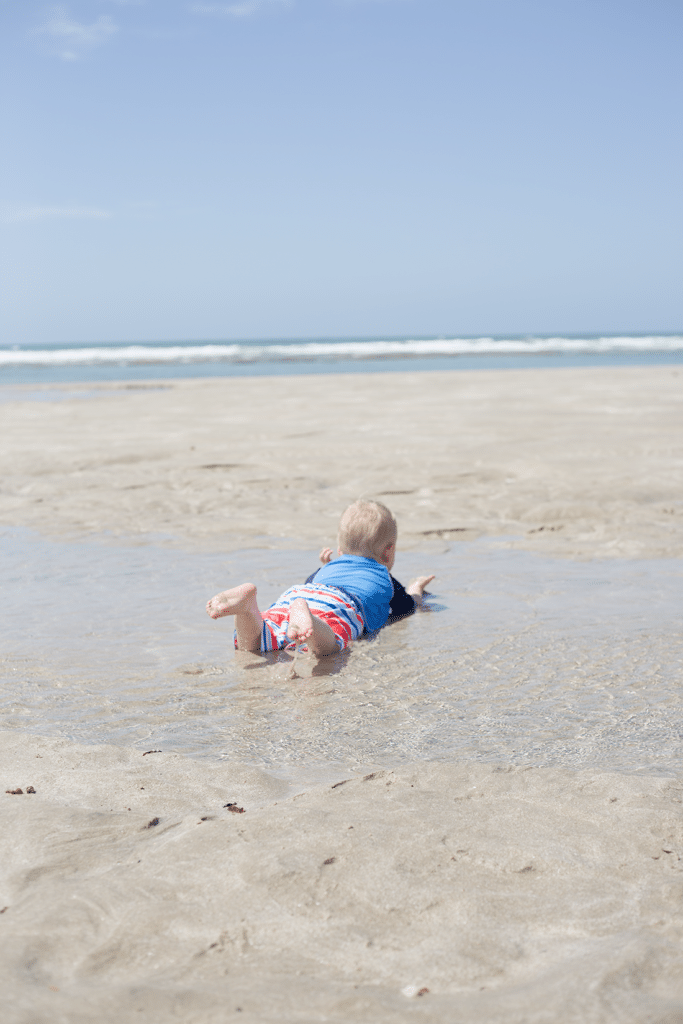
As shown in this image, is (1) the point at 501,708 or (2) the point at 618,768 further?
(1) the point at 501,708

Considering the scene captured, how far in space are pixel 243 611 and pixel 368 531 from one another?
92 centimetres

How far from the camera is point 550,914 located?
178 cm

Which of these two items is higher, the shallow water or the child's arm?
the child's arm

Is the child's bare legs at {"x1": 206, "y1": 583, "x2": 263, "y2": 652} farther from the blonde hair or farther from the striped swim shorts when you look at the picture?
the blonde hair

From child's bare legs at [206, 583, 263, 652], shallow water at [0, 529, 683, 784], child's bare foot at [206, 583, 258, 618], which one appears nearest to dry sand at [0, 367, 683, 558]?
shallow water at [0, 529, 683, 784]

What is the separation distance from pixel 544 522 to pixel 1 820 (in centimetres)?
458

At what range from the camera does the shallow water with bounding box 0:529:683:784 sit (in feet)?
8.87

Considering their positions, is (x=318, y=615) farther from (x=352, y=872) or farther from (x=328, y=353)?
(x=328, y=353)

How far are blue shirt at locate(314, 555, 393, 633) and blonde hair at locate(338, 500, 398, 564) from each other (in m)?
0.06

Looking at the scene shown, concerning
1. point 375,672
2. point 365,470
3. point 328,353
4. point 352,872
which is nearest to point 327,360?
point 328,353

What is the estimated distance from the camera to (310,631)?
3342mm

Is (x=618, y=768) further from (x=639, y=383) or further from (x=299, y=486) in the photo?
(x=639, y=383)

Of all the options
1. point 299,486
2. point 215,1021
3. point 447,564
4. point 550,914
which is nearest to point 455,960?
point 550,914

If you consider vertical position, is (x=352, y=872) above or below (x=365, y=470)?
below
